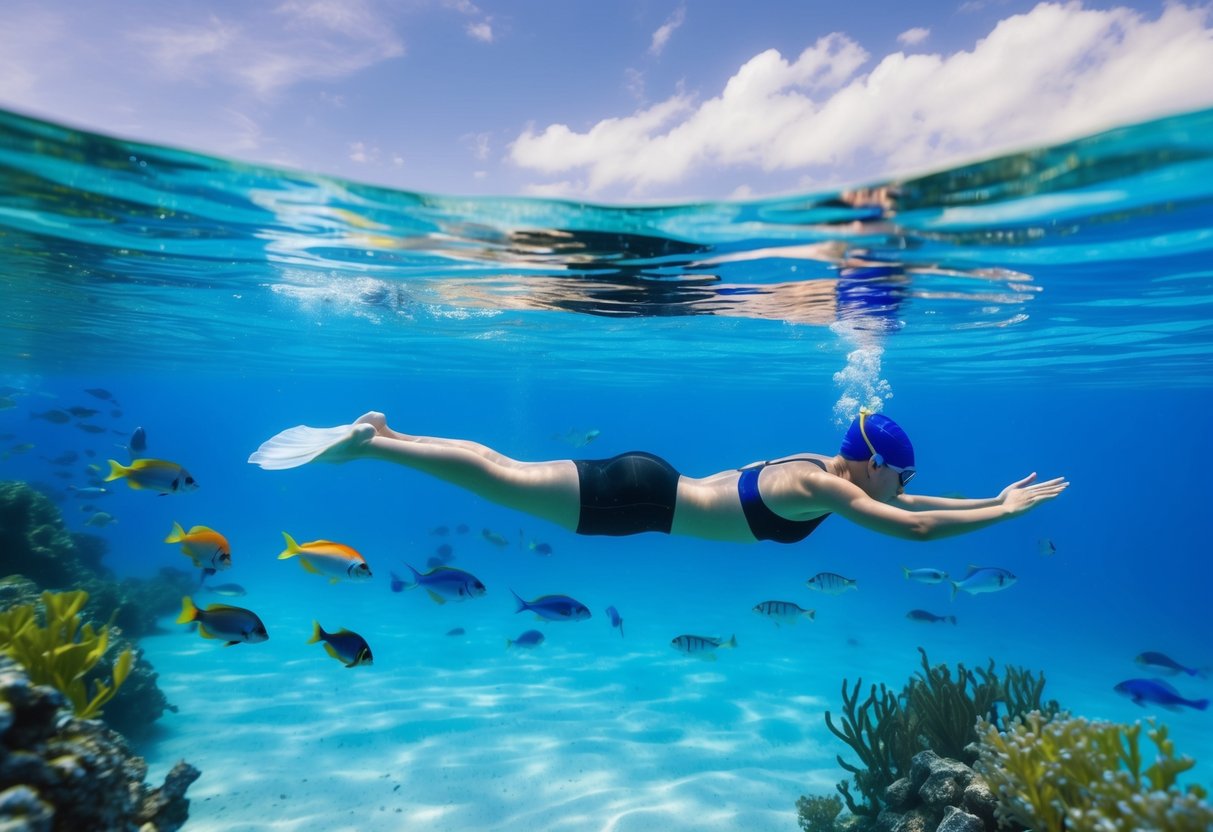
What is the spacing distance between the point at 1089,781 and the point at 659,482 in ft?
13.4

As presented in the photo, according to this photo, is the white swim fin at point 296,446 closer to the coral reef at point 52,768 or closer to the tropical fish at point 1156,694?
the coral reef at point 52,768

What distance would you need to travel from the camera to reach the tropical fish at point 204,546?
23.8 feet

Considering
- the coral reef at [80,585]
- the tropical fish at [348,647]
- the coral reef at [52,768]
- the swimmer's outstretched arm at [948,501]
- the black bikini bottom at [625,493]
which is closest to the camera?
the coral reef at [52,768]

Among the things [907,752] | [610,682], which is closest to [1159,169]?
[907,752]

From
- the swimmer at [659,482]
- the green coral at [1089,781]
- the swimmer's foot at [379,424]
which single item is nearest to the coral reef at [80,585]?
the swimmer's foot at [379,424]

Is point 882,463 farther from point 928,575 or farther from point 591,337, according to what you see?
point 591,337

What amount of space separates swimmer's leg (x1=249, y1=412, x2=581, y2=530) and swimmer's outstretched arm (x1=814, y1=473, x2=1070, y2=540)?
2838 mm

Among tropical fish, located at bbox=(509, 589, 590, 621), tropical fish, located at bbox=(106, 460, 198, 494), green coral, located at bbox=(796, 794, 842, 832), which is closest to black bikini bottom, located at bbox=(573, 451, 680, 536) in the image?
tropical fish, located at bbox=(509, 589, 590, 621)

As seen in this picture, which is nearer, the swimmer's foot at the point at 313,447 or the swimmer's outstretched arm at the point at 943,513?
the swimmer's outstretched arm at the point at 943,513

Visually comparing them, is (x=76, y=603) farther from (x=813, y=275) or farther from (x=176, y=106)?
(x=813, y=275)

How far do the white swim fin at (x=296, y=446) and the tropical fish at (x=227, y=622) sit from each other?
158 centimetres

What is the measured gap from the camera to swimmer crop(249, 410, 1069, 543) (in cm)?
596

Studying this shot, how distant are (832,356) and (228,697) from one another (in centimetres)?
2580

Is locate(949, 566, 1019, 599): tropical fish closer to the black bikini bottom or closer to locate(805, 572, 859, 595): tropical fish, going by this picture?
locate(805, 572, 859, 595): tropical fish
